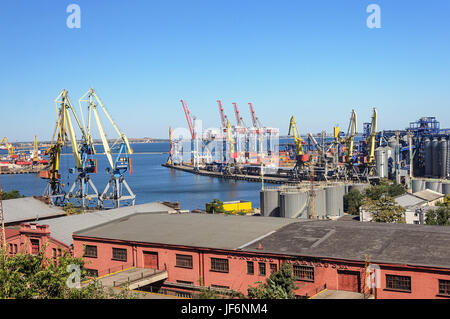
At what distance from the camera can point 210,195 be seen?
76.9m

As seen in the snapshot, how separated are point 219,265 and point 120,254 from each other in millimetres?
4896

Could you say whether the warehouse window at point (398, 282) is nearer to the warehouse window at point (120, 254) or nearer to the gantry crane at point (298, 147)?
the warehouse window at point (120, 254)

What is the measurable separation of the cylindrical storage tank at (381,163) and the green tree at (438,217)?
151ft

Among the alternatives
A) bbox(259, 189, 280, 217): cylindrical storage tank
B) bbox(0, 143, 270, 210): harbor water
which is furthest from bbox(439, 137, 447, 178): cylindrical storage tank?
bbox(259, 189, 280, 217): cylindrical storage tank

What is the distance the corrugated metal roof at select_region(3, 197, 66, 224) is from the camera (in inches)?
1265

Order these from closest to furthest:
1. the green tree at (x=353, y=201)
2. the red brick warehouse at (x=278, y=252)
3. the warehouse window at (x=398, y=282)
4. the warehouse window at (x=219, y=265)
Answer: the warehouse window at (x=398, y=282) → the red brick warehouse at (x=278, y=252) → the warehouse window at (x=219, y=265) → the green tree at (x=353, y=201)

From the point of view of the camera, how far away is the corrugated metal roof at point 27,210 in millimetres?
32125

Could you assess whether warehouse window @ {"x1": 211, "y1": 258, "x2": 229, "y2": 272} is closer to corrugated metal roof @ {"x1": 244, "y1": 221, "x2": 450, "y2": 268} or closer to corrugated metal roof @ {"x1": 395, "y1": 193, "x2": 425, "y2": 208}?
corrugated metal roof @ {"x1": 244, "y1": 221, "x2": 450, "y2": 268}

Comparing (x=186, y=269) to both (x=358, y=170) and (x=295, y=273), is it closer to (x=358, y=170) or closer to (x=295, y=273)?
(x=295, y=273)

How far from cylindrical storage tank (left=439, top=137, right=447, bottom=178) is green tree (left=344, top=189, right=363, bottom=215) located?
31.0 meters

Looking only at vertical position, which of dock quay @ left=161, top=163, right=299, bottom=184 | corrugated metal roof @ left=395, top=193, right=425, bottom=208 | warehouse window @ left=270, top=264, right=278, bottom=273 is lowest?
dock quay @ left=161, top=163, right=299, bottom=184

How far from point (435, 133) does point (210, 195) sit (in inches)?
1471

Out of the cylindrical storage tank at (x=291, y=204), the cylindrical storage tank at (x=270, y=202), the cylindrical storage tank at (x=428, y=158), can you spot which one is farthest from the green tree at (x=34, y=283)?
the cylindrical storage tank at (x=428, y=158)
